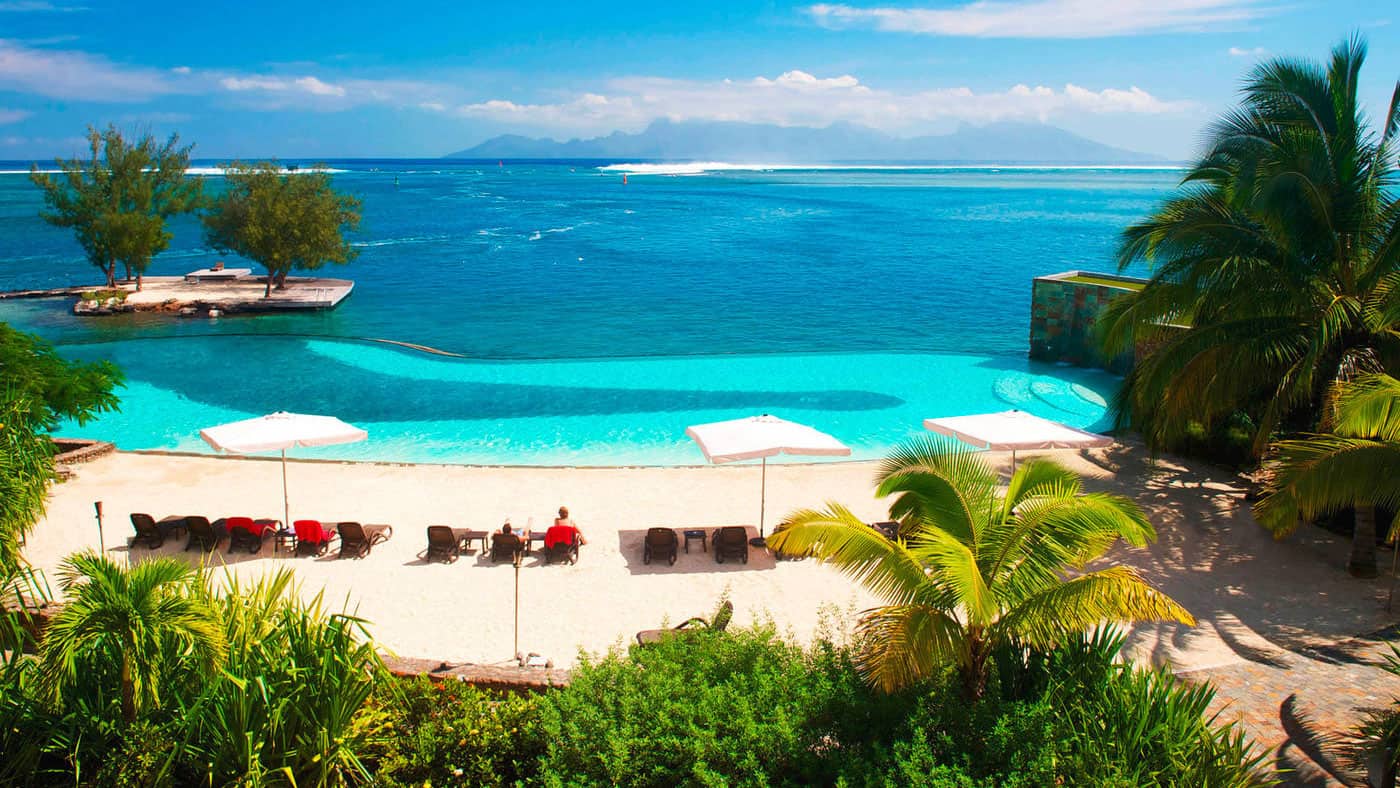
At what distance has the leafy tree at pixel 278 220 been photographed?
35000mm

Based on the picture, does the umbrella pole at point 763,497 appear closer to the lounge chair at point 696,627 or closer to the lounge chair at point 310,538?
the lounge chair at point 696,627

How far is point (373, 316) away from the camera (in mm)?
33188

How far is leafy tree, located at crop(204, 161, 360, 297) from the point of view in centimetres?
3500

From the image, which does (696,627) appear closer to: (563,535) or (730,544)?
(730,544)

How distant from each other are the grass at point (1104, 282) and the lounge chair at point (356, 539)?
17.9m

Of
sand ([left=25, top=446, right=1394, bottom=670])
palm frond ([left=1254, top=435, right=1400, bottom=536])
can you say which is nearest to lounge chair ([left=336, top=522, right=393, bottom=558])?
sand ([left=25, top=446, right=1394, bottom=670])

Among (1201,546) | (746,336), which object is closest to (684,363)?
(746,336)

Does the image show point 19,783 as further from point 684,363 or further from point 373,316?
point 373,316

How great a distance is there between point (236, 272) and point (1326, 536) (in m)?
41.4

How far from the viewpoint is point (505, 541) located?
10.4 m

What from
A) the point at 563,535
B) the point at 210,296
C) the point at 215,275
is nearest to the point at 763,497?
the point at 563,535

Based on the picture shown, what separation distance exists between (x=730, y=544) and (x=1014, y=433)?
392 cm

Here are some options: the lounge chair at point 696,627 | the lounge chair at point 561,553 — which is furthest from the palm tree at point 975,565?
the lounge chair at point 561,553

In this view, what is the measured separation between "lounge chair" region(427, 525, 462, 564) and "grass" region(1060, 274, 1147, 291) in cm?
1726
